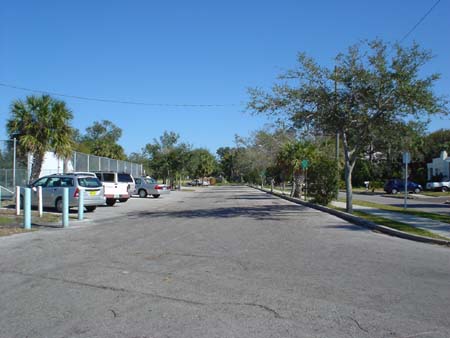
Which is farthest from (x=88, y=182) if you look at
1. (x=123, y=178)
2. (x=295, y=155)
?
(x=295, y=155)

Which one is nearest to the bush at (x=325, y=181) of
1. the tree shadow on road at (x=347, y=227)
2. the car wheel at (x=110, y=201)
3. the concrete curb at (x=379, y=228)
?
the concrete curb at (x=379, y=228)

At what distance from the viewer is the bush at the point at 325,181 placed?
89.5ft

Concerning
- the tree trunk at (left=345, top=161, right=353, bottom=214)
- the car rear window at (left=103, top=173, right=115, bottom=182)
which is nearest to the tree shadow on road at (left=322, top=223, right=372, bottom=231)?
the tree trunk at (left=345, top=161, right=353, bottom=214)

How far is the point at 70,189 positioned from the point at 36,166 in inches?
230

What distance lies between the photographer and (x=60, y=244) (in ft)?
40.7

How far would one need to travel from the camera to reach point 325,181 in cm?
2742

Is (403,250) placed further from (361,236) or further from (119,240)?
(119,240)

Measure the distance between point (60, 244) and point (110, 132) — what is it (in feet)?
333

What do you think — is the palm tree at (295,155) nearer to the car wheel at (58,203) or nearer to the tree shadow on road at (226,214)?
the tree shadow on road at (226,214)

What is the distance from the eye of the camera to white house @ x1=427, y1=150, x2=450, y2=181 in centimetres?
5772

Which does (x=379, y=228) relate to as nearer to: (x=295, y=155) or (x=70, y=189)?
(x=70, y=189)

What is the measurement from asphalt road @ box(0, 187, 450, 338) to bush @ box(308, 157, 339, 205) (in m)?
13.6

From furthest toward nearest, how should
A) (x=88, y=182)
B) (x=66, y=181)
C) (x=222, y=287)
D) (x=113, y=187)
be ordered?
(x=113, y=187)
(x=88, y=182)
(x=66, y=181)
(x=222, y=287)

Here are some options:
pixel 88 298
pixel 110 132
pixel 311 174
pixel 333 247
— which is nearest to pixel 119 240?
pixel 333 247
